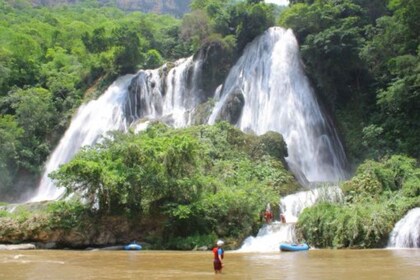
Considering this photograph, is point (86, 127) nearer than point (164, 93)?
Yes

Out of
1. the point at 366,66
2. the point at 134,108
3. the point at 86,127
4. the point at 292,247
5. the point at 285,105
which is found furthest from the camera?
the point at 134,108

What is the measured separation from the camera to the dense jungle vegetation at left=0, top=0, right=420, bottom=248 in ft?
69.5

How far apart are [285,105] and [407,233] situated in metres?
16.7

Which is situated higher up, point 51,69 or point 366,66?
point 51,69

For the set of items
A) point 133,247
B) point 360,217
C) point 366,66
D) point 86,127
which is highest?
point 366,66

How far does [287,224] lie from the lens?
2081cm

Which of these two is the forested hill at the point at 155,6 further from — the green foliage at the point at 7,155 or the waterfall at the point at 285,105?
the green foliage at the point at 7,155

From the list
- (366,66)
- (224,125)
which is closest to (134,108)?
(224,125)

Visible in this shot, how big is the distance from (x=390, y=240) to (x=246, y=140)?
1176 centimetres

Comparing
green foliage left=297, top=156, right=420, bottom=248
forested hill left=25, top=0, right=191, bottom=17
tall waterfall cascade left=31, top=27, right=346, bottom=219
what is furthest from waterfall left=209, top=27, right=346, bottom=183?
forested hill left=25, top=0, right=191, bottom=17

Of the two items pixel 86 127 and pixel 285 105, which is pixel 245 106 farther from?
pixel 86 127

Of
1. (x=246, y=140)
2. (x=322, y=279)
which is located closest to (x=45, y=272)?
(x=322, y=279)

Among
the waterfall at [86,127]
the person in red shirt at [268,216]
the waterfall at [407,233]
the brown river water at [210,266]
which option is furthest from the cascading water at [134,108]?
the waterfall at [407,233]

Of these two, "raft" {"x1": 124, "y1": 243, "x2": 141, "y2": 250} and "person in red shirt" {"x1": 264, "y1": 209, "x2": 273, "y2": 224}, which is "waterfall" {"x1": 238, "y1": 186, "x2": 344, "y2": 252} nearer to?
"person in red shirt" {"x1": 264, "y1": 209, "x2": 273, "y2": 224}
